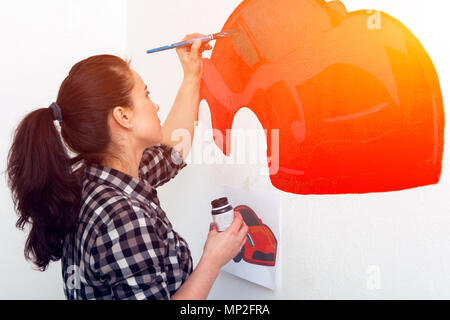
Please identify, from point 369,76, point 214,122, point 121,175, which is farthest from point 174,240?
point 369,76

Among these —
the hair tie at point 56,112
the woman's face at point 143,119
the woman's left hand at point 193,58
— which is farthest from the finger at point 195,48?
the hair tie at point 56,112

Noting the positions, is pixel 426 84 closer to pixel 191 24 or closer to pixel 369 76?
pixel 369 76

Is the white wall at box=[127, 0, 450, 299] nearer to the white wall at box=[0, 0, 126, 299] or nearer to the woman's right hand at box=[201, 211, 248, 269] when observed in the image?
the woman's right hand at box=[201, 211, 248, 269]

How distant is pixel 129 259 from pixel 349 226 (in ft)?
1.38

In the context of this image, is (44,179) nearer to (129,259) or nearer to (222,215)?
(129,259)

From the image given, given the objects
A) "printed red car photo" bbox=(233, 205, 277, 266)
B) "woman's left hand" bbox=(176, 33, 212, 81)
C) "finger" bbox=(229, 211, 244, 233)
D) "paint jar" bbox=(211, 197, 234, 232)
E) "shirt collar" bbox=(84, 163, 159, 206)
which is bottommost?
"printed red car photo" bbox=(233, 205, 277, 266)

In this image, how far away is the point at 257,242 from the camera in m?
0.98

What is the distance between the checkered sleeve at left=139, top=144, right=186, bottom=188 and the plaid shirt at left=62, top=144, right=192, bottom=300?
0.52 ft

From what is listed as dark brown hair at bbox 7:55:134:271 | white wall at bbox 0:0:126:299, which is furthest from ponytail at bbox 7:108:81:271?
white wall at bbox 0:0:126:299

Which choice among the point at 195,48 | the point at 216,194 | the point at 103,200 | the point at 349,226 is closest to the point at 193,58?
the point at 195,48

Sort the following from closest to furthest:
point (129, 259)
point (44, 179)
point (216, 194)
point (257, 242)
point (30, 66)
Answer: point (129, 259), point (44, 179), point (257, 242), point (216, 194), point (30, 66)

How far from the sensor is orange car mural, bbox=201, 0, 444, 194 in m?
0.67

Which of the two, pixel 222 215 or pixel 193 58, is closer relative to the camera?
pixel 222 215

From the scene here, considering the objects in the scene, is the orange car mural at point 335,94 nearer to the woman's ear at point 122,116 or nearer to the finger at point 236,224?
the finger at point 236,224
